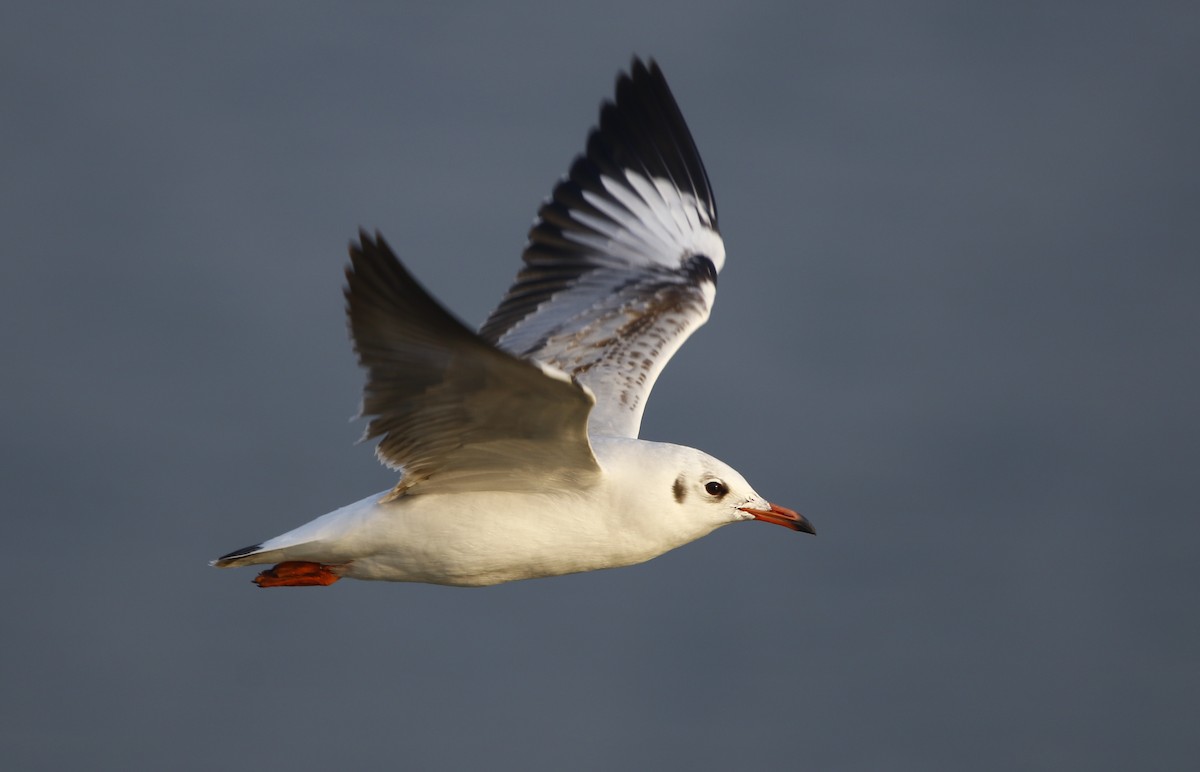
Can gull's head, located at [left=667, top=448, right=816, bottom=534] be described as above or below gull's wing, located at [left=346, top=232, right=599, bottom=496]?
below

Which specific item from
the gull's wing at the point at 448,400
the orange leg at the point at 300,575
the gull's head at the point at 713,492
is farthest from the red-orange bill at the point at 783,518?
the orange leg at the point at 300,575

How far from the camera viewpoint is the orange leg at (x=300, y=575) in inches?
326

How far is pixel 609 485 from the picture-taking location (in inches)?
309

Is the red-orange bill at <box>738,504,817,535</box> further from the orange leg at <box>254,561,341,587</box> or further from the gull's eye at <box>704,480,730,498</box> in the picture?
the orange leg at <box>254,561,341,587</box>

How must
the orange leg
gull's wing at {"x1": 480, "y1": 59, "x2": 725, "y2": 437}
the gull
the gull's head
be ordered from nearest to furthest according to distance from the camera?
the gull → the gull's head → the orange leg → gull's wing at {"x1": 480, "y1": 59, "x2": 725, "y2": 437}

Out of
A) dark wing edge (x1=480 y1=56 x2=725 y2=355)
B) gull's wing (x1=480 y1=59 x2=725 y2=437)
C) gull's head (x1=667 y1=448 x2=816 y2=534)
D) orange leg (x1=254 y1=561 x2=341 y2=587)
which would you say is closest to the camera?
gull's head (x1=667 y1=448 x2=816 y2=534)

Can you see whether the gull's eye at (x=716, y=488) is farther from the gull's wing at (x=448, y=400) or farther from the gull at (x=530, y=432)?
the gull's wing at (x=448, y=400)

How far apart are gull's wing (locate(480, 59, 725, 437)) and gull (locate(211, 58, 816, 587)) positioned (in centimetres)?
2

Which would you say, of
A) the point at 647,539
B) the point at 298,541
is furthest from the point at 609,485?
the point at 298,541

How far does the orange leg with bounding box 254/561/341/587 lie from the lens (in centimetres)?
829

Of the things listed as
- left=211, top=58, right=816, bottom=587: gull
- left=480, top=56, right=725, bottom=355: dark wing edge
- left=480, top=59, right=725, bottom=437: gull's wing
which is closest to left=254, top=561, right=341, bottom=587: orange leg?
left=211, top=58, right=816, bottom=587: gull

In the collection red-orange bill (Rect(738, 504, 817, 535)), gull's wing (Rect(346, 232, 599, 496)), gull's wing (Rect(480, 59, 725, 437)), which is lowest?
red-orange bill (Rect(738, 504, 817, 535))

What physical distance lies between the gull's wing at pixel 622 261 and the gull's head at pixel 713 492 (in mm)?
1063

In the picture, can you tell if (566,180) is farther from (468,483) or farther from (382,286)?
(382,286)
